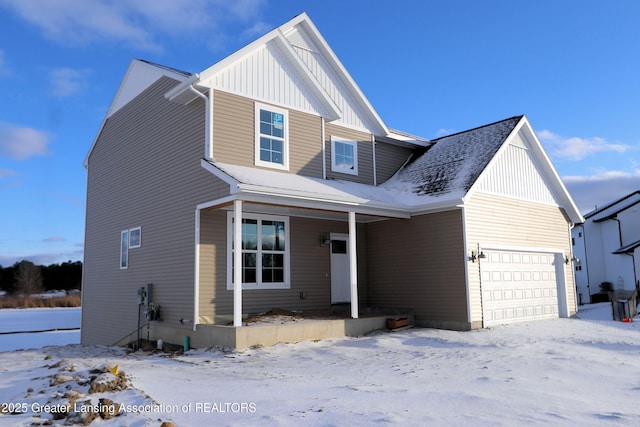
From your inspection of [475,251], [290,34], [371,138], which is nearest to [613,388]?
[475,251]

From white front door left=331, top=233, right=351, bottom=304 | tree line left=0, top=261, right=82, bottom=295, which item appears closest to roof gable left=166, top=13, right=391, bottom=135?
white front door left=331, top=233, right=351, bottom=304

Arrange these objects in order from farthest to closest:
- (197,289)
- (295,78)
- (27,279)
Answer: (27,279)
(295,78)
(197,289)

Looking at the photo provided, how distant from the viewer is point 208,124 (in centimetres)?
1225

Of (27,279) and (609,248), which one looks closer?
(609,248)

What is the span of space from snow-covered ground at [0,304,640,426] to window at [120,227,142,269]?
4726mm

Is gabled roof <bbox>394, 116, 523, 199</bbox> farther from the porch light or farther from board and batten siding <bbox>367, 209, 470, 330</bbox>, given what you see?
the porch light

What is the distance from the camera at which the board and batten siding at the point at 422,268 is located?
13.2m

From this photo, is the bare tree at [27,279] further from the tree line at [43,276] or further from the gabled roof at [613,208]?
the gabled roof at [613,208]

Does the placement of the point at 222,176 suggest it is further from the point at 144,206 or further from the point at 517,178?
the point at 517,178

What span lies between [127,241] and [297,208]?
5630 mm

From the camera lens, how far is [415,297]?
14133mm

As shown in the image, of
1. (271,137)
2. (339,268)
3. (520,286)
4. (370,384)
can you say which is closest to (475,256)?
(520,286)

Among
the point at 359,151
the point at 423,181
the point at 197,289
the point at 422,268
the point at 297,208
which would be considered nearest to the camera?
the point at 197,289

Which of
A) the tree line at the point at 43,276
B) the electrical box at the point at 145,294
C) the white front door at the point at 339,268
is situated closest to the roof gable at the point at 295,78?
the white front door at the point at 339,268
